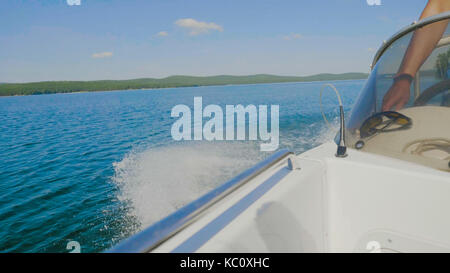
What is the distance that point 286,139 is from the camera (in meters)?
7.55

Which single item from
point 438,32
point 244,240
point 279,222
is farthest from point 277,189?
point 438,32

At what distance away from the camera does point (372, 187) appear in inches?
55.3

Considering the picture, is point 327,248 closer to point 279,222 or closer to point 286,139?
point 279,222

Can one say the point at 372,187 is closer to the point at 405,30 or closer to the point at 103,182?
the point at 405,30

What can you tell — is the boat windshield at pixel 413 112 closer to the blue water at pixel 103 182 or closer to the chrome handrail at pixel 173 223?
the chrome handrail at pixel 173 223

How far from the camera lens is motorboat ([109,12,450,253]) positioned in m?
1.08

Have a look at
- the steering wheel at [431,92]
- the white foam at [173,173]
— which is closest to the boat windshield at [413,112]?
the steering wheel at [431,92]

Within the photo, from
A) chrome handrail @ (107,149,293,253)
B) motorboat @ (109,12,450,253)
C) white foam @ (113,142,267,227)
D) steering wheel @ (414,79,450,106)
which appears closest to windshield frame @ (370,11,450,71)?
motorboat @ (109,12,450,253)

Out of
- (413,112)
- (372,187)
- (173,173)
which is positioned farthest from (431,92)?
(173,173)

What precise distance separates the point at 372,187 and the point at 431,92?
69 cm

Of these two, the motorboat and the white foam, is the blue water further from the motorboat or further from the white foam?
the motorboat

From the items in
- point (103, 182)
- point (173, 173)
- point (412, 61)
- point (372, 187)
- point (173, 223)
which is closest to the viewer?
point (173, 223)

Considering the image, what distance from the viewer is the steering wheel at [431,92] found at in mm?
1369

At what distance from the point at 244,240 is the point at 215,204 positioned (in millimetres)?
205
